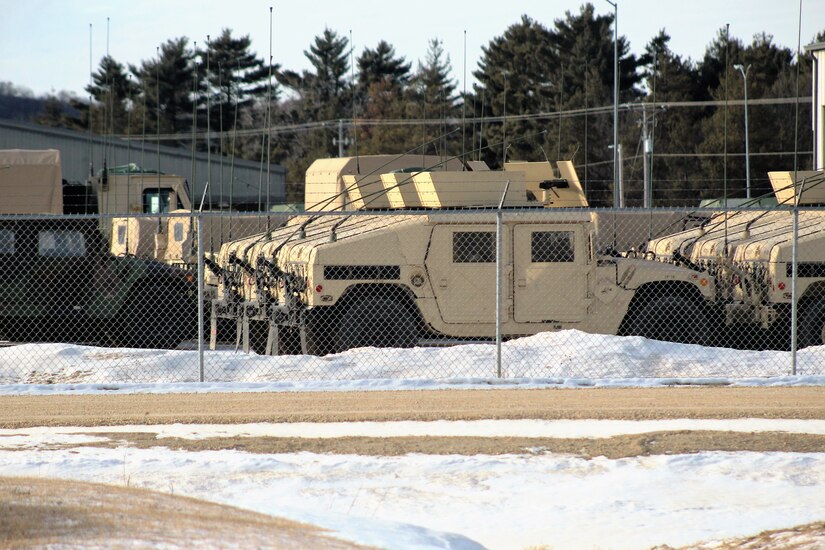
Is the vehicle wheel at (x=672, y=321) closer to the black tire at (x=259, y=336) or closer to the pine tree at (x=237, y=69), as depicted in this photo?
the black tire at (x=259, y=336)

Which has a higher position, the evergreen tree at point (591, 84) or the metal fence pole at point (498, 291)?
the evergreen tree at point (591, 84)

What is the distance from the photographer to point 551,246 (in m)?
14.6

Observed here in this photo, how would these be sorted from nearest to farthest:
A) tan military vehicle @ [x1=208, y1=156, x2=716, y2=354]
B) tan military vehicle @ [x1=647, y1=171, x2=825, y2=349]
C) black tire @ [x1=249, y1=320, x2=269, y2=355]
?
tan military vehicle @ [x1=208, y1=156, x2=716, y2=354] < tan military vehicle @ [x1=647, y1=171, x2=825, y2=349] < black tire @ [x1=249, y1=320, x2=269, y2=355]

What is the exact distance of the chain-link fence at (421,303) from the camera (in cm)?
1323

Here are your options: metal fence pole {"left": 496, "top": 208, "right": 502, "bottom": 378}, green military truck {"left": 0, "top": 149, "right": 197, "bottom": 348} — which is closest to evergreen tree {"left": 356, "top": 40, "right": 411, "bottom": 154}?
green military truck {"left": 0, "top": 149, "right": 197, "bottom": 348}

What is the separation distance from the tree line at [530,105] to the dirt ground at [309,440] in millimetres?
26605

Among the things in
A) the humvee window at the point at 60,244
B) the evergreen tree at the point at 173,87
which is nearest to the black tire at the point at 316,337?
the humvee window at the point at 60,244

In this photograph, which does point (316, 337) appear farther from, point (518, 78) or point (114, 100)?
point (114, 100)

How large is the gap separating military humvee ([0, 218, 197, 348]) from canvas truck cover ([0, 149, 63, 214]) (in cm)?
530

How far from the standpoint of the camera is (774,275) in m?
15.1

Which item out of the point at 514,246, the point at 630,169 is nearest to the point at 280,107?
the point at 630,169

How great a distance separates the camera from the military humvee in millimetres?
16016

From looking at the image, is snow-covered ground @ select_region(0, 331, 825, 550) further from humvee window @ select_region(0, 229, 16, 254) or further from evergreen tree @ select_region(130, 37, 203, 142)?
evergreen tree @ select_region(130, 37, 203, 142)

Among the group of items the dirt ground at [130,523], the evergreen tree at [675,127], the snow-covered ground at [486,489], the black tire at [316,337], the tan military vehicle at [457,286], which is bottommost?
the snow-covered ground at [486,489]
